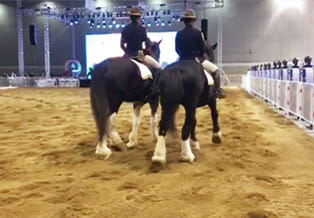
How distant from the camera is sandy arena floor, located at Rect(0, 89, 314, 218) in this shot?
266 centimetres

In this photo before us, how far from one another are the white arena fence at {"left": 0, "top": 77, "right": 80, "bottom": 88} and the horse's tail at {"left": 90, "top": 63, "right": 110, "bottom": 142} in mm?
19875

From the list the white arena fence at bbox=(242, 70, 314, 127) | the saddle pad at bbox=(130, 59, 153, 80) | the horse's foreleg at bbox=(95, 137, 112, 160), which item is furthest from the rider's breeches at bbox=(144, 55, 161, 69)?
the white arena fence at bbox=(242, 70, 314, 127)

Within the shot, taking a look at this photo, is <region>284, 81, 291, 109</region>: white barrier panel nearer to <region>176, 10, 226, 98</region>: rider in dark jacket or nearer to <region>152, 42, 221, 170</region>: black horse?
<region>176, 10, 226, 98</region>: rider in dark jacket

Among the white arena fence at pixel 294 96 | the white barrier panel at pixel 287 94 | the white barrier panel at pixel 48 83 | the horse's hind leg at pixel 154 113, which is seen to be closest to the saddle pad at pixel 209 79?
the horse's hind leg at pixel 154 113

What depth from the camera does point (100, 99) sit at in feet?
13.1

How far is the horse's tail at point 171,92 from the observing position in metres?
3.78

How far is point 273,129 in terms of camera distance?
628 cm

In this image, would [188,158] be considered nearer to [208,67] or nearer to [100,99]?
[100,99]

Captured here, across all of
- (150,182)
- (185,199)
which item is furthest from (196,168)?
(185,199)

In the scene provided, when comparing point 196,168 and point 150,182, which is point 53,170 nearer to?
point 150,182

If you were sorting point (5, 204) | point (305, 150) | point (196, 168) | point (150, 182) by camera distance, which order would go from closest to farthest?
point (5, 204) < point (150, 182) < point (196, 168) < point (305, 150)

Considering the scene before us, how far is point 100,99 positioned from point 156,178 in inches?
42.7

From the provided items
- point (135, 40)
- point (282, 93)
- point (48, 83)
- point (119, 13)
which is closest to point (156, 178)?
point (135, 40)

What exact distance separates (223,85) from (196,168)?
20.6 m
